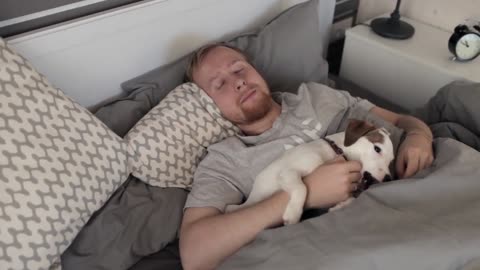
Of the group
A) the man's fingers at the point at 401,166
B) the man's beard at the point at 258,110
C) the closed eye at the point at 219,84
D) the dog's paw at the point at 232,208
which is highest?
the closed eye at the point at 219,84

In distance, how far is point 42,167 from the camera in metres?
0.90

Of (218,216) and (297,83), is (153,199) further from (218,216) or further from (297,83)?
(297,83)

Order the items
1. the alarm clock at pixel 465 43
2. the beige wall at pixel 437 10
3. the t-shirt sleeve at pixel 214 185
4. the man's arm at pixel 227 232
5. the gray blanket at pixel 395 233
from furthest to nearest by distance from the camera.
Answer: the beige wall at pixel 437 10 → the alarm clock at pixel 465 43 → the t-shirt sleeve at pixel 214 185 → the man's arm at pixel 227 232 → the gray blanket at pixel 395 233

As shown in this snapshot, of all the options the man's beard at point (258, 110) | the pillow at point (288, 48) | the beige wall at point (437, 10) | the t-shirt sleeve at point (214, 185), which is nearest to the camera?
the t-shirt sleeve at point (214, 185)

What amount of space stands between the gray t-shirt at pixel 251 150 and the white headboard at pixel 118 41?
0.41 metres

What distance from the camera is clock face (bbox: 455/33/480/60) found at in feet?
5.26

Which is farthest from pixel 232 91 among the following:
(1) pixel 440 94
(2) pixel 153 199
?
(1) pixel 440 94

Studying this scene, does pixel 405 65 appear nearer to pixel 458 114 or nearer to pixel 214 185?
pixel 458 114

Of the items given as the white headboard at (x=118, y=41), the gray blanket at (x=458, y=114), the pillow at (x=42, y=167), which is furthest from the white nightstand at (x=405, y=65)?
the pillow at (x=42, y=167)

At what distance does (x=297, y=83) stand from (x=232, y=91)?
0.41m

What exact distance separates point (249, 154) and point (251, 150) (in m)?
0.01

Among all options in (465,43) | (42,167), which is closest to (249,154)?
(42,167)

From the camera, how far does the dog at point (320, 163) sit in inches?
37.9

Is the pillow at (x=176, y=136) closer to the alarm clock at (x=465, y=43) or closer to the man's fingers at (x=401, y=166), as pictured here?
the man's fingers at (x=401, y=166)
